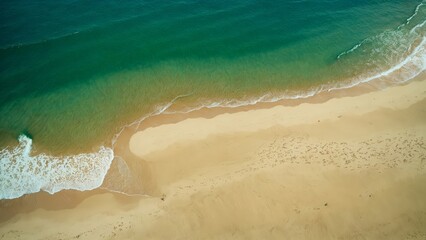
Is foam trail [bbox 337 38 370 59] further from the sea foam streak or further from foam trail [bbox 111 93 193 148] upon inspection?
the sea foam streak

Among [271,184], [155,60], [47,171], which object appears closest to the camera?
[271,184]

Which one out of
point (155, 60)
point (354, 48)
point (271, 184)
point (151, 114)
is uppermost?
point (354, 48)

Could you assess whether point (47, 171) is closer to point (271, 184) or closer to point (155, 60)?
point (155, 60)

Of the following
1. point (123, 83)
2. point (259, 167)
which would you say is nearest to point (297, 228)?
point (259, 167)

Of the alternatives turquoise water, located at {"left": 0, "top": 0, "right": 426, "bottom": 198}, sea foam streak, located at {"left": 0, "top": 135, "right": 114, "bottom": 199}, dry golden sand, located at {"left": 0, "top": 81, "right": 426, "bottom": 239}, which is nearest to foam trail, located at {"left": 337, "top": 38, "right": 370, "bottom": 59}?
turquoise water, located at {"left": 0, "top": 0, "right": 426, "bottom": 198}

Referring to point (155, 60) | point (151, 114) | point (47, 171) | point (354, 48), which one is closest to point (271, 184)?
point (151, 114)

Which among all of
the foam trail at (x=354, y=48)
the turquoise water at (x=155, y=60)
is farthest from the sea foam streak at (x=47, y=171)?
the foam trail at (x=354, y=48)
